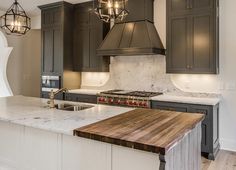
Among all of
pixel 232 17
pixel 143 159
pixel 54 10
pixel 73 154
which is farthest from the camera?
pixel 54 10

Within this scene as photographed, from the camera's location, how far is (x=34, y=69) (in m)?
6.89

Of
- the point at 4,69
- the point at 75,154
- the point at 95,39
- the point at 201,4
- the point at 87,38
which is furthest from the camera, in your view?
the point at 4,69

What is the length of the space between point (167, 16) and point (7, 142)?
3293mm

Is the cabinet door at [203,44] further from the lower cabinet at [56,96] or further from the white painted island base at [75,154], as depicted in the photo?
the lower cabinet at [56,96]

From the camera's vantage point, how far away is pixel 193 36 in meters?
3.87

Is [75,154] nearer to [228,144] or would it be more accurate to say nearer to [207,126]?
[207,126]

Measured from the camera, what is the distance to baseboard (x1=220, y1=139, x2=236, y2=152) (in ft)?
12.8

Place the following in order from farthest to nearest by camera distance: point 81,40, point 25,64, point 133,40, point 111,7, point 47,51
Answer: point 25,64 < point 47,51 < point 81,40 < point 133,40 < point 111,7

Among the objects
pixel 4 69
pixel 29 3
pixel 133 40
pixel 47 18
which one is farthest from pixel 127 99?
pixel 4 69

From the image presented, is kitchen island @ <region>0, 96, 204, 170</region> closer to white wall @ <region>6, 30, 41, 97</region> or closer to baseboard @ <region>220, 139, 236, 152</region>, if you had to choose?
baseboard @ <region>220, 139, 236, 152</region>

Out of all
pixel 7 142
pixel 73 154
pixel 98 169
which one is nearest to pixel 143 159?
pixel 98 169

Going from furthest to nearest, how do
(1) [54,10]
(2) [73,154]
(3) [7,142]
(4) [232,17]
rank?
(1) [54,10] → (4) [232,17] → (3) [7,142] → (2) [73,154]

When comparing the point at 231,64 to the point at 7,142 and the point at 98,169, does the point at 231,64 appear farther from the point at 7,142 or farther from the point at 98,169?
the point at 7,142

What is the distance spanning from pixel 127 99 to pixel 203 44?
65.3 inches
